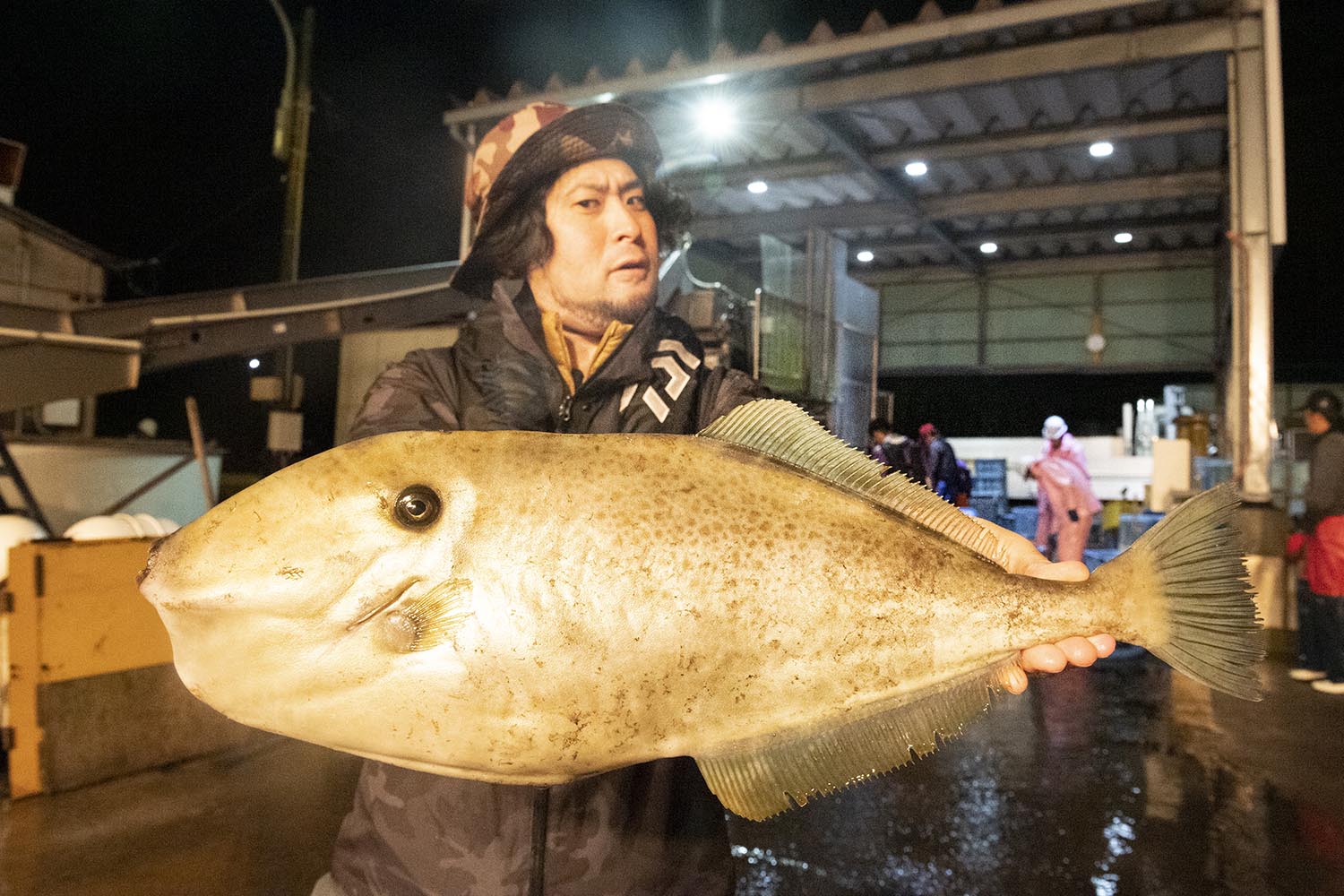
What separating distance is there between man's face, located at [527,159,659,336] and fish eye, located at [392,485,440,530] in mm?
709

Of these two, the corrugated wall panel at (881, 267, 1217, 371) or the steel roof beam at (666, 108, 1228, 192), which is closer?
the steel roof beam at (666, 108, 1228, 192)

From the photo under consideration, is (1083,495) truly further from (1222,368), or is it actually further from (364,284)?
(1222,368)

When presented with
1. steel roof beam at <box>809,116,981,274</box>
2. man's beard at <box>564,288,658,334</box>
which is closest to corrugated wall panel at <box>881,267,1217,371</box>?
steel roof beam at <box>809,116,981,274</box>

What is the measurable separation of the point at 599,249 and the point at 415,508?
79 cm

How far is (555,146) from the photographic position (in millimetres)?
1683

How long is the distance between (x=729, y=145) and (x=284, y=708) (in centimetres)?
1012

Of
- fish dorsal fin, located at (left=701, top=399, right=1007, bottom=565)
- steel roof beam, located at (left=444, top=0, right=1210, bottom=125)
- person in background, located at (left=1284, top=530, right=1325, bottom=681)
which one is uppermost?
steel roof beam, located at (left=444, top=0, right=1210, bottom=125)

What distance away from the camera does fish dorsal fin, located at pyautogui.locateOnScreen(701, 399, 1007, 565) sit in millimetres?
1244

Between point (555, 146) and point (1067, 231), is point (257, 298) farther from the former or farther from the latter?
point (1067, 231)

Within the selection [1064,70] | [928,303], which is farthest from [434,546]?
[928,303]

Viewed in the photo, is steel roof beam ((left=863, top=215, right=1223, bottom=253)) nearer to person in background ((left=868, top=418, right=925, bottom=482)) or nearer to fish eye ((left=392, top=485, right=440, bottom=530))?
person in background ((left=868, top=418, right=925, bottom=482))

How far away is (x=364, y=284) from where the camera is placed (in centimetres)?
678

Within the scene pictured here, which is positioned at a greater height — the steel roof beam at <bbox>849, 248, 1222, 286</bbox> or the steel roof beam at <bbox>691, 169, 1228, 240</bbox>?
the steel roof beam at <bbox>849, 248, 1222, 286</bbox>

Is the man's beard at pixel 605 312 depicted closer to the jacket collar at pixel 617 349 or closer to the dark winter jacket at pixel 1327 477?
the jacket collar at pixel 617 349
